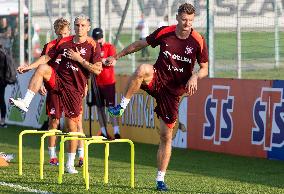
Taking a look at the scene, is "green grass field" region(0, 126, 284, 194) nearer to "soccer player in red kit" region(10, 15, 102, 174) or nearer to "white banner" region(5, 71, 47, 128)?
"soccer player in red kit" region(10, 15, 102, 174)

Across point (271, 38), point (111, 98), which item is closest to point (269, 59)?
point (271, 38)

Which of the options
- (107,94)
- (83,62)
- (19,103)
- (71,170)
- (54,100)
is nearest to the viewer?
(19,103)

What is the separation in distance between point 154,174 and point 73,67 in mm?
1880

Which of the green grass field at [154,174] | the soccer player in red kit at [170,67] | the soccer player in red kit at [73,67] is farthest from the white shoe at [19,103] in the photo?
the soccer player in red kit at [170,67]

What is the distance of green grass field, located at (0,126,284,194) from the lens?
13.7 metres

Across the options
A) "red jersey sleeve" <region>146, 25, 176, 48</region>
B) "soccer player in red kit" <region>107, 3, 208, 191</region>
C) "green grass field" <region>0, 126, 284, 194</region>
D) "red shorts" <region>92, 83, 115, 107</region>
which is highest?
"red jersey sleeve" <region>146, 25, 176, 48</region>

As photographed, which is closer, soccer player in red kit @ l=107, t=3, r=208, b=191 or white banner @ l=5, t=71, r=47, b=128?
soccer player in red kit @ l=107, t=3, r=208, b=191

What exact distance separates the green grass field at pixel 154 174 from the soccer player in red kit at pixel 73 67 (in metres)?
0.85

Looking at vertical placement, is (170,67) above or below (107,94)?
above

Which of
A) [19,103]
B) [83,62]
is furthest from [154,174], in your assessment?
[19,103]

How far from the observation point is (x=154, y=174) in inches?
631

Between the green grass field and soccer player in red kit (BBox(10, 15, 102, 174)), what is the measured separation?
845 mm

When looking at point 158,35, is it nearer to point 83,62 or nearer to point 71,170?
point 83,62

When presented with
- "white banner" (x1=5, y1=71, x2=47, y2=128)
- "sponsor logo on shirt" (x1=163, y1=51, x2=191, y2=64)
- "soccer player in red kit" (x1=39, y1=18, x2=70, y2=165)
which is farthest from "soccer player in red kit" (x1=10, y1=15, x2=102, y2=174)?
"white banner" (x1=5, y1=71, x2=47, y2=128)
